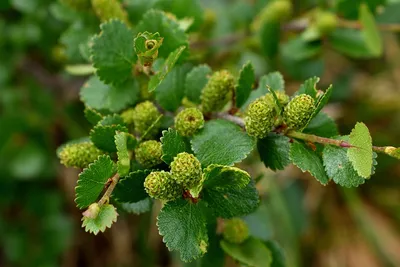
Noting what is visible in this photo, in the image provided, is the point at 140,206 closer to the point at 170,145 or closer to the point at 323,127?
the point at 170,145

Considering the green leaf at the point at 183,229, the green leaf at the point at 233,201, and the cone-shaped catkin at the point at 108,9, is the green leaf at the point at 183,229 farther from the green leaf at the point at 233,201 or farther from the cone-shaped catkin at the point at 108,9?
the cone-shaped catkin at the point at 108,9

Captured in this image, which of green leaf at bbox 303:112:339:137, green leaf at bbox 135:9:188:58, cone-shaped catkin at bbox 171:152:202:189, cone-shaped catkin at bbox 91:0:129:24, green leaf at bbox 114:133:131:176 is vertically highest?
cone-shaped catkin at bbox 91:0:129:24

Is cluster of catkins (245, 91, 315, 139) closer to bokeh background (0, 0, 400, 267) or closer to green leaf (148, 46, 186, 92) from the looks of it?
green leaf (148, 46, 186, 92)

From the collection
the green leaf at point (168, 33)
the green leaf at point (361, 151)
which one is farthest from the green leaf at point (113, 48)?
the green leaf at point (361, 151)

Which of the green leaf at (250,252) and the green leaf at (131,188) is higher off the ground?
the green leaf at (131,188)

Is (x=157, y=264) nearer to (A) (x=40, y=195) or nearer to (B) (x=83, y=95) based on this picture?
(A) (x=40, y=195)

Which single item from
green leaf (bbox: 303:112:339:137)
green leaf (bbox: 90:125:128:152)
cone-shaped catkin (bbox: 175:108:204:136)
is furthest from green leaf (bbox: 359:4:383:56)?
green leaf (bbox: 90:125:128:152)

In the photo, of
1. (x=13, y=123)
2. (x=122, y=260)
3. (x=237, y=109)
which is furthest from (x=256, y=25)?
(x=122, y=260)
